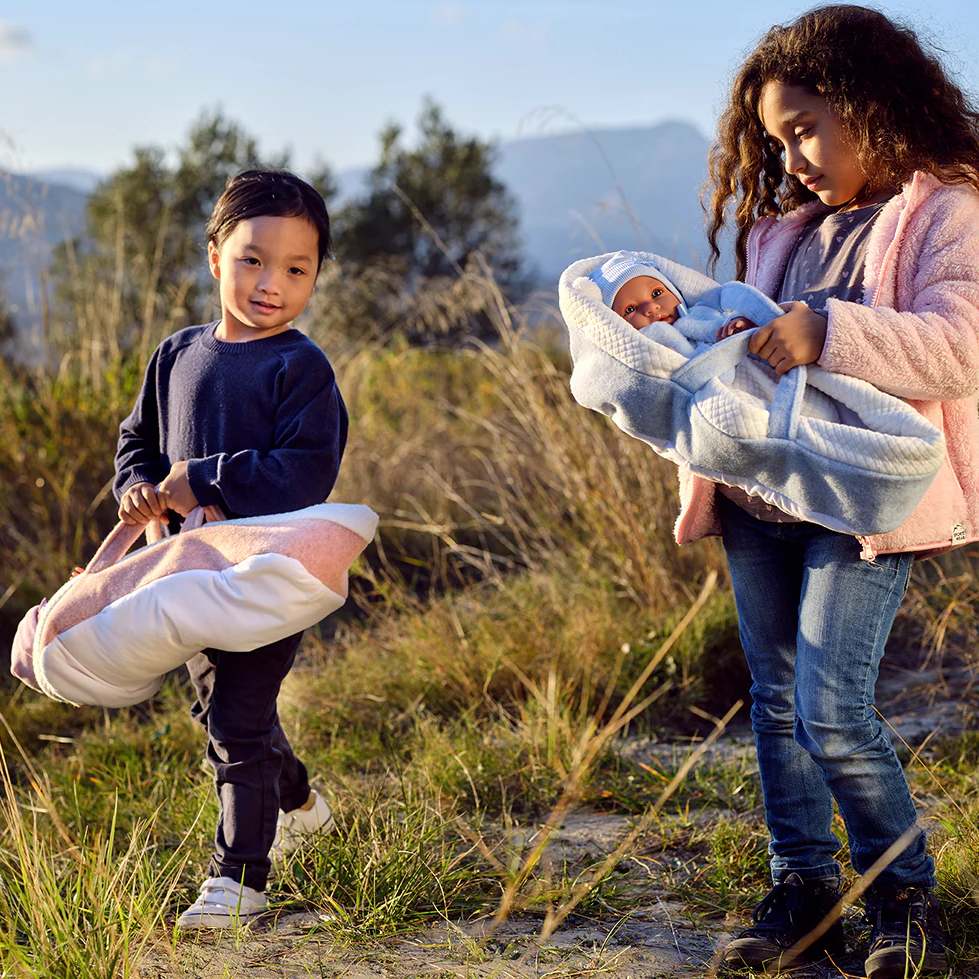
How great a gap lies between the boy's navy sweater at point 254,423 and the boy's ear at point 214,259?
133 mm

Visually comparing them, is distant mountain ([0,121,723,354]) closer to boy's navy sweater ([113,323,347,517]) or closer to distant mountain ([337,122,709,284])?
distant mountain ([337,122,709,284])

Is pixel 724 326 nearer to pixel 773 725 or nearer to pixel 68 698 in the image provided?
pixel 773 725

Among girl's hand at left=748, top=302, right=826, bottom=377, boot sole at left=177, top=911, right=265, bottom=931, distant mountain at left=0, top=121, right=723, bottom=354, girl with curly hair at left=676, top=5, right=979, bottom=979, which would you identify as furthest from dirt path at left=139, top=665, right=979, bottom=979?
distant mountain at left=0, top=121, right=723, bottom=354

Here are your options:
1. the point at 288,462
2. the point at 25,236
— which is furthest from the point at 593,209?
the point at 25,236

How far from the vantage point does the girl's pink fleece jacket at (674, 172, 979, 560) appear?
205 cm

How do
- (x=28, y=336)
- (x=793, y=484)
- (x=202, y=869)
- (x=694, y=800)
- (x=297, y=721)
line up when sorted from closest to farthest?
1. (x=793, y=484)
2. (x=202, y=869)
3. (x=694, y=800)
4. (x=297, y=721)
5. (x=28, y=336)

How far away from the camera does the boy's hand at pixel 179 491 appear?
249 cm

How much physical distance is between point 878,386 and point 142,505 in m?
Result: 1.51

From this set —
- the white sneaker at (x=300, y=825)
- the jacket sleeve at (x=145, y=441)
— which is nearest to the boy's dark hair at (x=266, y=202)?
the jacket sleeve at (x=145, y=441)

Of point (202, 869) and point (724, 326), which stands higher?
point (724, 326)

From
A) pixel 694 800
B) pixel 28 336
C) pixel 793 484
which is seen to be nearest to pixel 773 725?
pixel 793 484

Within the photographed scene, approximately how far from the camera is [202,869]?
2.83 m

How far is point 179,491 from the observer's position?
2494 millimetres

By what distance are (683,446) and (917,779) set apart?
5.15 feet
